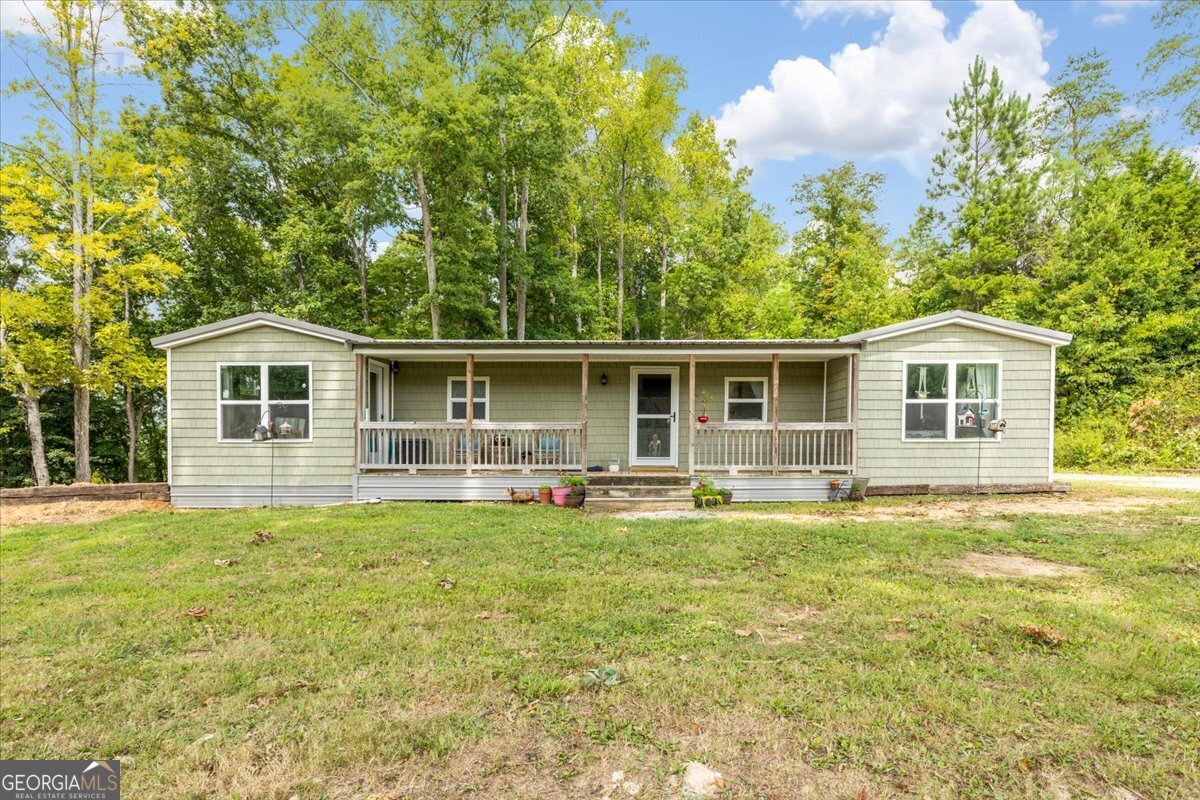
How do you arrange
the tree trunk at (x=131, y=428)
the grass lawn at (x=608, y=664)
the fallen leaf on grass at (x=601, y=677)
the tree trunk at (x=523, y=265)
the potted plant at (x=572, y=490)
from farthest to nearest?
the tree trunk at (x=523, y=265), the tree trunk at (x=131, y=428), the potted plant at (x=572, y=490), the fallen leaf on grass at (x=601, y=677), the grass lawn at (x=608, y=664)

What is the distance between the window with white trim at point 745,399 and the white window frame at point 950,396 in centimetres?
252

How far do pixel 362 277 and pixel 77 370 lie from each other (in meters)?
7.71

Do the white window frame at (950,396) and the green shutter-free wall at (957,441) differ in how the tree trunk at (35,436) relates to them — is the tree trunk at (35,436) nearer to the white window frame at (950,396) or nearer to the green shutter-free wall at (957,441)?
the green shutter-free wall at (957,441)

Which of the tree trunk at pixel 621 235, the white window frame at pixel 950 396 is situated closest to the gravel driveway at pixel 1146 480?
the white window frame at pixel 950 396

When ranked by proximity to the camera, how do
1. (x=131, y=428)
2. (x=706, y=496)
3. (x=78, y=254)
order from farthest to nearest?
(x=131, y=428) → (x=78, y=254) → (x=706, y=496)

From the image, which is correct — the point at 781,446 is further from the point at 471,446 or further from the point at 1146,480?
the point at 1146,480

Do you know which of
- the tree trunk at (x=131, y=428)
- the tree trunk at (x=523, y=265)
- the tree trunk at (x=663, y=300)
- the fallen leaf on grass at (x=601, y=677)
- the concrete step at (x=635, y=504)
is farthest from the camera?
the tree trunk at (x=663, y=300)

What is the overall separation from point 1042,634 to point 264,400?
1094 cm

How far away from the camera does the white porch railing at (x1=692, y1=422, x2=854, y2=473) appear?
9781 mm

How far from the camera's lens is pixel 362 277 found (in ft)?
58.8

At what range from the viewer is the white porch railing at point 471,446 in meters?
9.85

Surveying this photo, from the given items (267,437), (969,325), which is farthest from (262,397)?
(969,325)

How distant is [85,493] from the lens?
9.69 m

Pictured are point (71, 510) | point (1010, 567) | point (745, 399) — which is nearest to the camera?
point (1010, 567)
